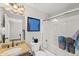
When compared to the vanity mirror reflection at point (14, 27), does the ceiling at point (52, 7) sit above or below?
above

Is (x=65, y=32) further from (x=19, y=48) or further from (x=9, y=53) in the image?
(x=9, y=53)

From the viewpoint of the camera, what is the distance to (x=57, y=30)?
1358mm

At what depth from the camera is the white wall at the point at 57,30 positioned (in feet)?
4.24

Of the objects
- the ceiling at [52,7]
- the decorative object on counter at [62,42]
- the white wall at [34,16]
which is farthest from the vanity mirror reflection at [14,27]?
the decorative object on counter at [62,42]

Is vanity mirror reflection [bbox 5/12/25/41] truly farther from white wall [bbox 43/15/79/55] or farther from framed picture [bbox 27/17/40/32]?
white wall [bbox 43/15/79/55]

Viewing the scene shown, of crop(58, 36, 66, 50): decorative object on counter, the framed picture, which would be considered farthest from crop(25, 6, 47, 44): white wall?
crop(58, 36, 66, 50): decorative object on counter

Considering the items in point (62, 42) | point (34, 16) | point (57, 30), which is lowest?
point (62, 42)

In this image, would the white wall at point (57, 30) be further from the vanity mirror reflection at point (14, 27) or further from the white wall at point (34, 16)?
the vanity mirror reflection at point (14, 27)

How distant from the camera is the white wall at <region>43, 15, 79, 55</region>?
129 cm

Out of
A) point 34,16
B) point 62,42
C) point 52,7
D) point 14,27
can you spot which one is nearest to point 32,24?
point 34,16

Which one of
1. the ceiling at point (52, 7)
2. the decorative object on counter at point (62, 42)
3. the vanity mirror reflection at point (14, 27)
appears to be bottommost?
the decorative object on counter at point (62, 42)

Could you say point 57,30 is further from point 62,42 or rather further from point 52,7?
point 52,7

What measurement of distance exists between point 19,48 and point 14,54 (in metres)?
0.09

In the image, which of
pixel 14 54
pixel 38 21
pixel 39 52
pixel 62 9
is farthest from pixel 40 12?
pixel 14 54
